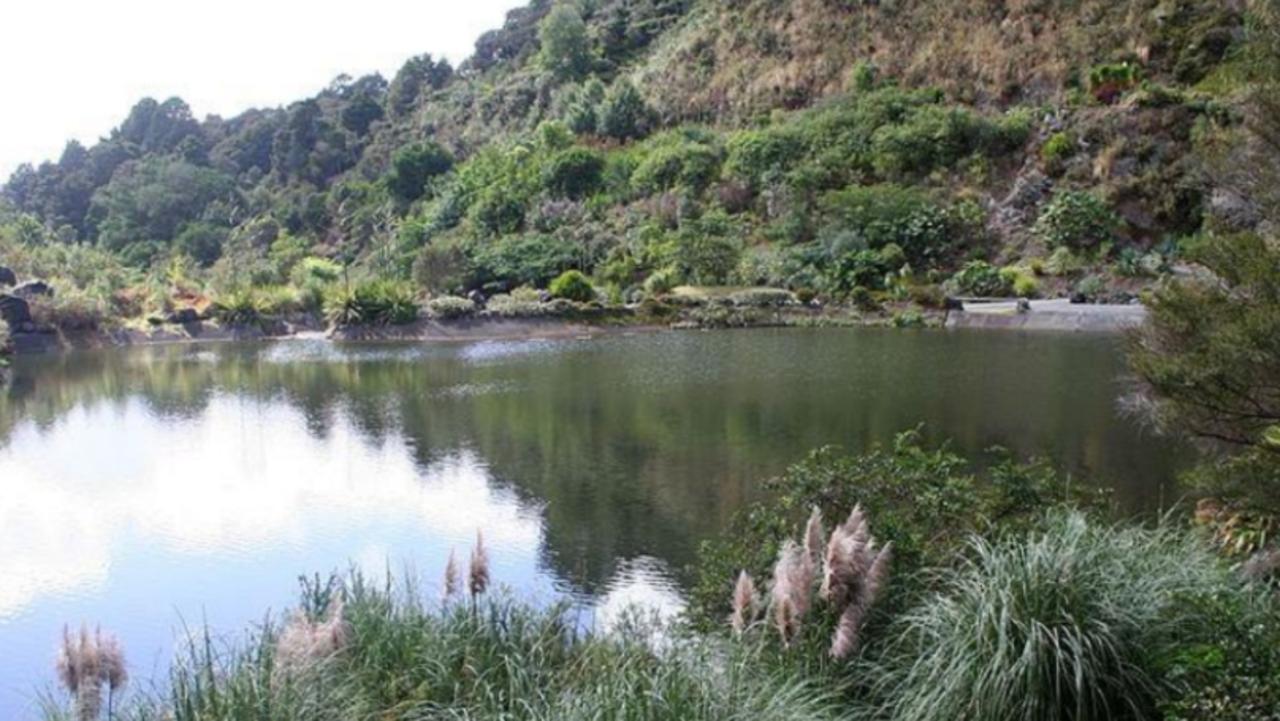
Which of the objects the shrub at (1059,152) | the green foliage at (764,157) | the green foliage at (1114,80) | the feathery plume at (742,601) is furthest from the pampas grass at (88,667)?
the green foliage at (1114,80)

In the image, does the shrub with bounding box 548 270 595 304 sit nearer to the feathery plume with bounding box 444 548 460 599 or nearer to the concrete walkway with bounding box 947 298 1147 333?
the concrete walkway with bounding box 947 298 1147 333

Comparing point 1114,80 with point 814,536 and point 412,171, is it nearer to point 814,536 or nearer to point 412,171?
point 412,171

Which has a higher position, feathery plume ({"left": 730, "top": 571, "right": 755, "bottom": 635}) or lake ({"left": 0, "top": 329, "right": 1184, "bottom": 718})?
feathery plume ({"left": 730, "top": 571, "right": 755, "bottom": 635})

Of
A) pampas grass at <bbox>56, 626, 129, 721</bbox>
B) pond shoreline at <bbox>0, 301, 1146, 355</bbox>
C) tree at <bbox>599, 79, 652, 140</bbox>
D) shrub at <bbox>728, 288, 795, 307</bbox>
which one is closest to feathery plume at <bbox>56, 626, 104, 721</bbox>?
pampas grass at <bbox>56, 626, 129, 721</bbox>

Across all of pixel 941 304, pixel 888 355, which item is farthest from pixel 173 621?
pixel 941 304

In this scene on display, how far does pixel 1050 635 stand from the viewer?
190 inches

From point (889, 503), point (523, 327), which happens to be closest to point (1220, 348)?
point (889, 503)

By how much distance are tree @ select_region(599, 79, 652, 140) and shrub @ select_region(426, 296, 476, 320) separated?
2252cm

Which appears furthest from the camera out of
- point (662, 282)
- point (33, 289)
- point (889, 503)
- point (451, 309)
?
point (662, 282)

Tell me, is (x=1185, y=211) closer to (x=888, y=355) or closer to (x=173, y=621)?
(x=888, y=355)

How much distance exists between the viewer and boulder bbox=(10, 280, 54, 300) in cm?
3909

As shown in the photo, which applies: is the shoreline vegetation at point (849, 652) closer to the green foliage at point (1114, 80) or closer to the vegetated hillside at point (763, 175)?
the vegetated hillside at point (763, 175)

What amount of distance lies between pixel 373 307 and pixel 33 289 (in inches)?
520

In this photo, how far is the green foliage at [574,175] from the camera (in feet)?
174
